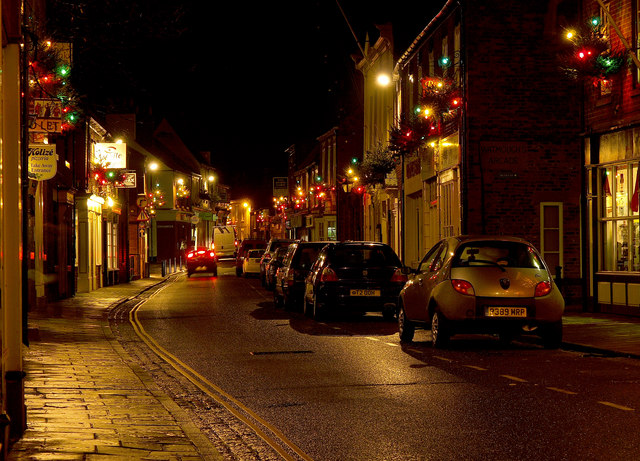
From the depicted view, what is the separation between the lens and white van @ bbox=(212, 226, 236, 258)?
88.5 meters

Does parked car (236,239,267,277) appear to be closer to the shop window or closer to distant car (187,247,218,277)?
distant car (187,247,218,277)

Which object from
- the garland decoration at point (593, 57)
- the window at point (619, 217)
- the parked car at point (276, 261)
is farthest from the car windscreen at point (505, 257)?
the parked car at point (276, 261)

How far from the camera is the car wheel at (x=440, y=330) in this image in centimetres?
1427

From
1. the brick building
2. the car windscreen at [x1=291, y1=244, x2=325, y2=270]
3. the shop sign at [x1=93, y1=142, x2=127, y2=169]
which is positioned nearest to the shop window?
the brick building

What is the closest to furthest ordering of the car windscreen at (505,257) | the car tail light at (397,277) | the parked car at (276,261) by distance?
1. the car windscreen at (505,257)
2. the car tail light at (397,277)
3. the parked car at (276,261)

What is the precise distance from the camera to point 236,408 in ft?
30.7

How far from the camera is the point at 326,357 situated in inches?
536

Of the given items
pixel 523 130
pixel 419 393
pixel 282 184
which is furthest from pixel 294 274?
pixel 282 184

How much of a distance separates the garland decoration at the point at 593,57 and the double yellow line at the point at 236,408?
10.5 m

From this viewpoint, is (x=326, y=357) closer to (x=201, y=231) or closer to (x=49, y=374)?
(x=49, y=374)

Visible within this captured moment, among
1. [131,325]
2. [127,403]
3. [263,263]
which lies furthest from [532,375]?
[263,263]

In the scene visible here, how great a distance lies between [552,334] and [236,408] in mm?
6530

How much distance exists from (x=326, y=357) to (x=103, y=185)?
87.2 feet

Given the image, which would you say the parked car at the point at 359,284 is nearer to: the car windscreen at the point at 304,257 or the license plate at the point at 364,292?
the license plate at the point at 364,292
